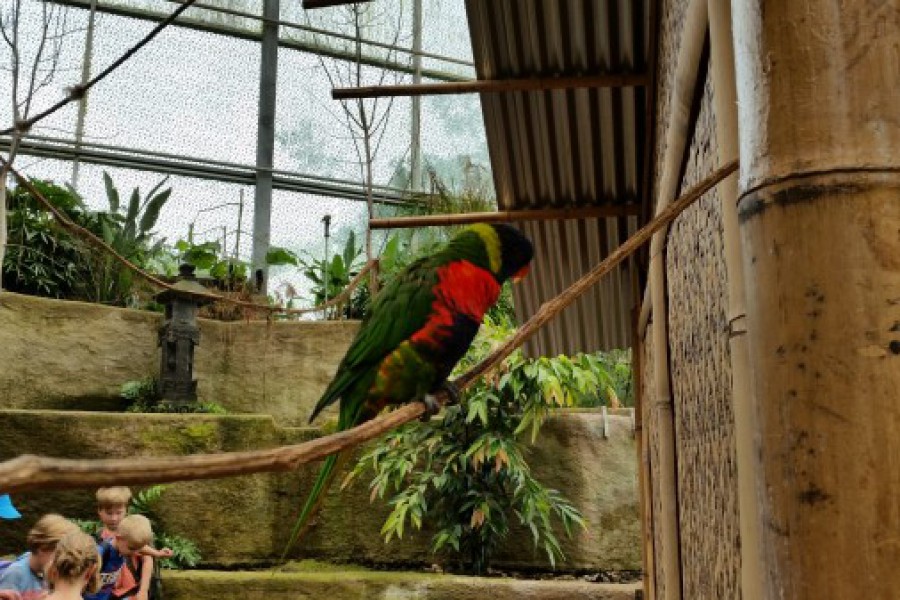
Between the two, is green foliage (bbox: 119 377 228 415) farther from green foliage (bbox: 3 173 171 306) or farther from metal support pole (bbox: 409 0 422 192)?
metal support pole (bbox: 409 0 422 192)

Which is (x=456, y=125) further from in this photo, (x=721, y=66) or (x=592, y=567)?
(x=721, y=66)

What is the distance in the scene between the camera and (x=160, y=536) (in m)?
4.86

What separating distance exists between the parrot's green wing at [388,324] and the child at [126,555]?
152 cm

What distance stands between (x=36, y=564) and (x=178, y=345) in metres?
3.30

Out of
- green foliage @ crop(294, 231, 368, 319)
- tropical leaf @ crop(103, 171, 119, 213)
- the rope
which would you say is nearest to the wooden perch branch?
the rope

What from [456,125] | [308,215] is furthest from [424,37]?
[308,215]

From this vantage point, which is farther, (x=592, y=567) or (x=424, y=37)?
(x=424, y=37)

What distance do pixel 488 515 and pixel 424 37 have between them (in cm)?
522

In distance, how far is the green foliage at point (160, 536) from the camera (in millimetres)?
4590

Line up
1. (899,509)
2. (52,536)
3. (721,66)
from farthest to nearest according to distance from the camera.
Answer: (52,536) < (721,66) < (899,509)

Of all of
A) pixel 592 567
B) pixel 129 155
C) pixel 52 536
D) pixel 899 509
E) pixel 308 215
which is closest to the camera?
pixel 899 509

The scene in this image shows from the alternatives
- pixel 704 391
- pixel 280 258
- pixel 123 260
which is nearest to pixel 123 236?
pixel 280 258

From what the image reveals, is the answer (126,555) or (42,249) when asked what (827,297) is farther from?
(42,249)

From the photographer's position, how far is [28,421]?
486 cm
